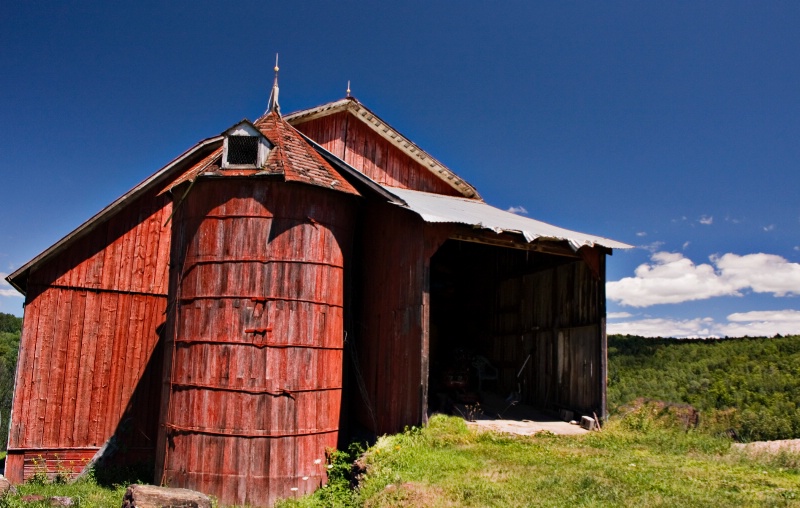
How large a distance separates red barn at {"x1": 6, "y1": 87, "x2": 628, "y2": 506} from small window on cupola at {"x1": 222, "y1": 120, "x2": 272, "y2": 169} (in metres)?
0.03

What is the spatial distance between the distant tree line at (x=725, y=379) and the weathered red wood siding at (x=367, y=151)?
9.71 m

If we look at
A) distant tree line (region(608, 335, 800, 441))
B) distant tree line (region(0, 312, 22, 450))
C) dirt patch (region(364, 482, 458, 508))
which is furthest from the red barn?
distant tree line (region(0, 312, 22, 450))

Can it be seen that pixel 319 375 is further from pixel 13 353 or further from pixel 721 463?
pixel 13 353

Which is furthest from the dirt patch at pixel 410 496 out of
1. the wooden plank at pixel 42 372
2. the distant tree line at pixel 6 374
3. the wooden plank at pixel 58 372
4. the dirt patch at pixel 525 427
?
the distant tree line at pixel 6 374

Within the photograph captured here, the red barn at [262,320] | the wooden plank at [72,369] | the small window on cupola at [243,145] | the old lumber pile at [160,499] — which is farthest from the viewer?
the wooden plank at [72,369]

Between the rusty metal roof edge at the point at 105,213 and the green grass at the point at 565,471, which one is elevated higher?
the rusty metal roof edge at the point at 105,213

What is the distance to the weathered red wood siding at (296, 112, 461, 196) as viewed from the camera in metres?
17.8

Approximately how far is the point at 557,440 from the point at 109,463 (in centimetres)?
1062

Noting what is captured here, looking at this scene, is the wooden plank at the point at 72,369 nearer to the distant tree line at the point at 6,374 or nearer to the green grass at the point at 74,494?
the green grass at the point at 74,494

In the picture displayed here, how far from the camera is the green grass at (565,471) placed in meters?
8.06

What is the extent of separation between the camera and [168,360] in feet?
42.4

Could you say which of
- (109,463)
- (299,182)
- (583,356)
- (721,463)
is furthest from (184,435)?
(721,463)

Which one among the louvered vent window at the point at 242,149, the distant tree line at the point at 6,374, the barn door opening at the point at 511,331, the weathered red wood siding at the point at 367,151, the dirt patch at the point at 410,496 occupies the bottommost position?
the distant tree line at the point at 6,374

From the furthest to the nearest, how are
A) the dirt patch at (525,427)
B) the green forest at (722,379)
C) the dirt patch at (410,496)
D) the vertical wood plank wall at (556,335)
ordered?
the green forest at (722,379) < the vertical wood plank wall at (556,335) < the dirt patch at (525,427) < the dirt patch at (410,496)
